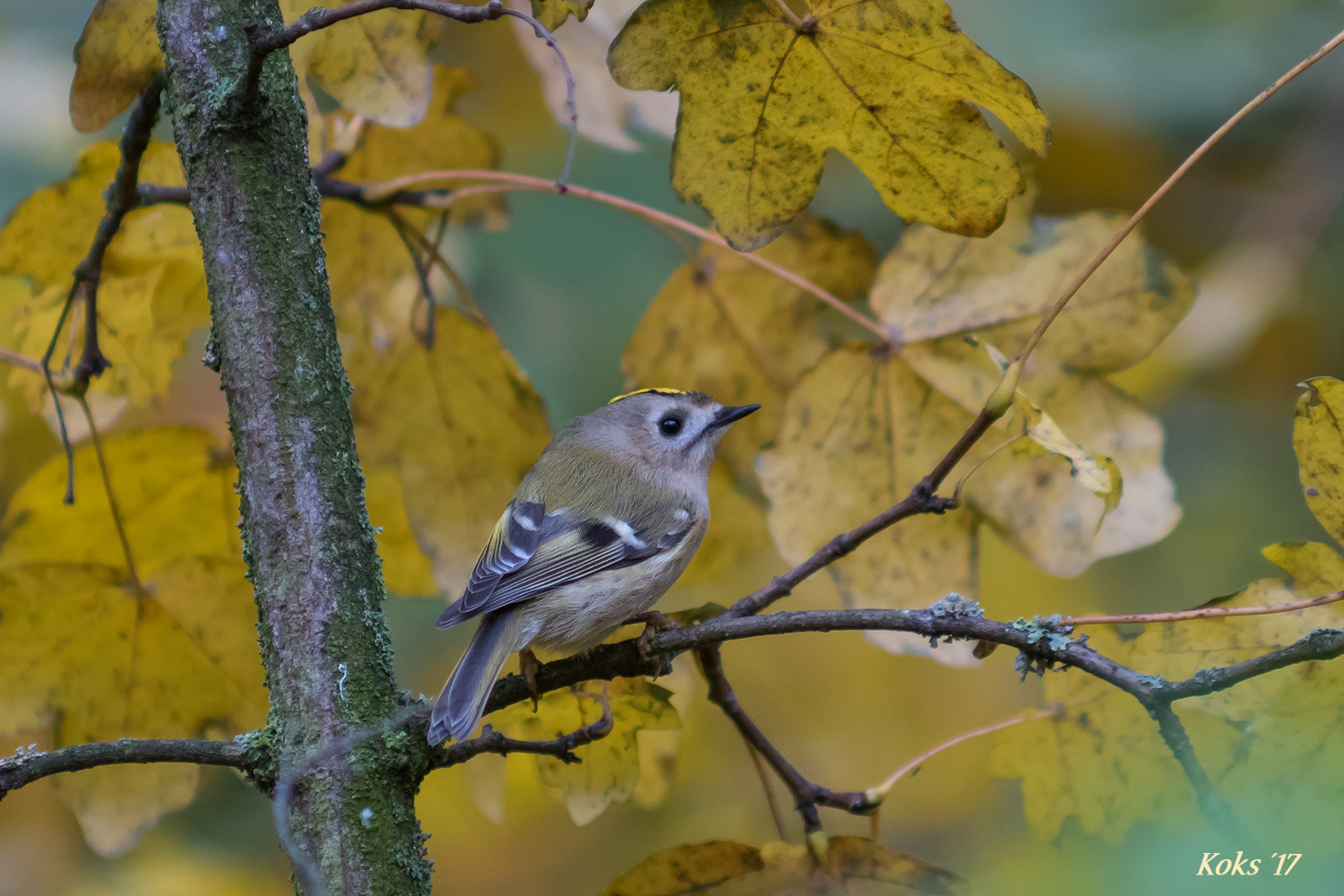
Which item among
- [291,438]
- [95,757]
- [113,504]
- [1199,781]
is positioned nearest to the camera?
[1199,781]

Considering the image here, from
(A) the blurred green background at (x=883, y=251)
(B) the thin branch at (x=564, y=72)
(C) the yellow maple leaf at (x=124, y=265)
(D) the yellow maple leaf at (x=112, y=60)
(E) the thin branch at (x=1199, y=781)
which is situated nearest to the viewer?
(E) the thin branch at (x=1199, y=781)

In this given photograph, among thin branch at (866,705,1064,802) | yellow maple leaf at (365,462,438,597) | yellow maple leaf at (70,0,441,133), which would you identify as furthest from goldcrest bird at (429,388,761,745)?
yellow maple leaf at (70,0,441,133)

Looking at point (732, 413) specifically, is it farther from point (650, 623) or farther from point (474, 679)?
point (474, 679)

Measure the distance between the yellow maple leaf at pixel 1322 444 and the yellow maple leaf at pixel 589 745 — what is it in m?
0.52

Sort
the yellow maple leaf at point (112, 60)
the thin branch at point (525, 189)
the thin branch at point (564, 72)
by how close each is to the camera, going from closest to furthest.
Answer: the thin branch at point (564, 72) < the yellow maple leaf at point (112, 60) < the thin branch at point (525, 189)

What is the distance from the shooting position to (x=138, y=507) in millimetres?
1075

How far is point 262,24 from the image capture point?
2.52 ft

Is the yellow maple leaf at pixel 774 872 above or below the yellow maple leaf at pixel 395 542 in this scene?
below

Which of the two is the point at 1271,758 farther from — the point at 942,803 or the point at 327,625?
the point at 942,803

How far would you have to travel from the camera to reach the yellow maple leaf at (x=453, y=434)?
3.55ft

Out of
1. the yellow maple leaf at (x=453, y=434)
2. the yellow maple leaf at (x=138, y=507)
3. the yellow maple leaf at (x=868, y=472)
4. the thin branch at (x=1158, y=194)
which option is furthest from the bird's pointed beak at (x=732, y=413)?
the yellow maple leaf at (x=138, y=507)

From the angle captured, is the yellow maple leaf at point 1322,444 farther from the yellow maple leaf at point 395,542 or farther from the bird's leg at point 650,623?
the yellow maple leaf at point 395,542

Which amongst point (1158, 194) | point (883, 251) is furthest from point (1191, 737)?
point (883, 251)

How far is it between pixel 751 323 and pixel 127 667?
713 millimetres
